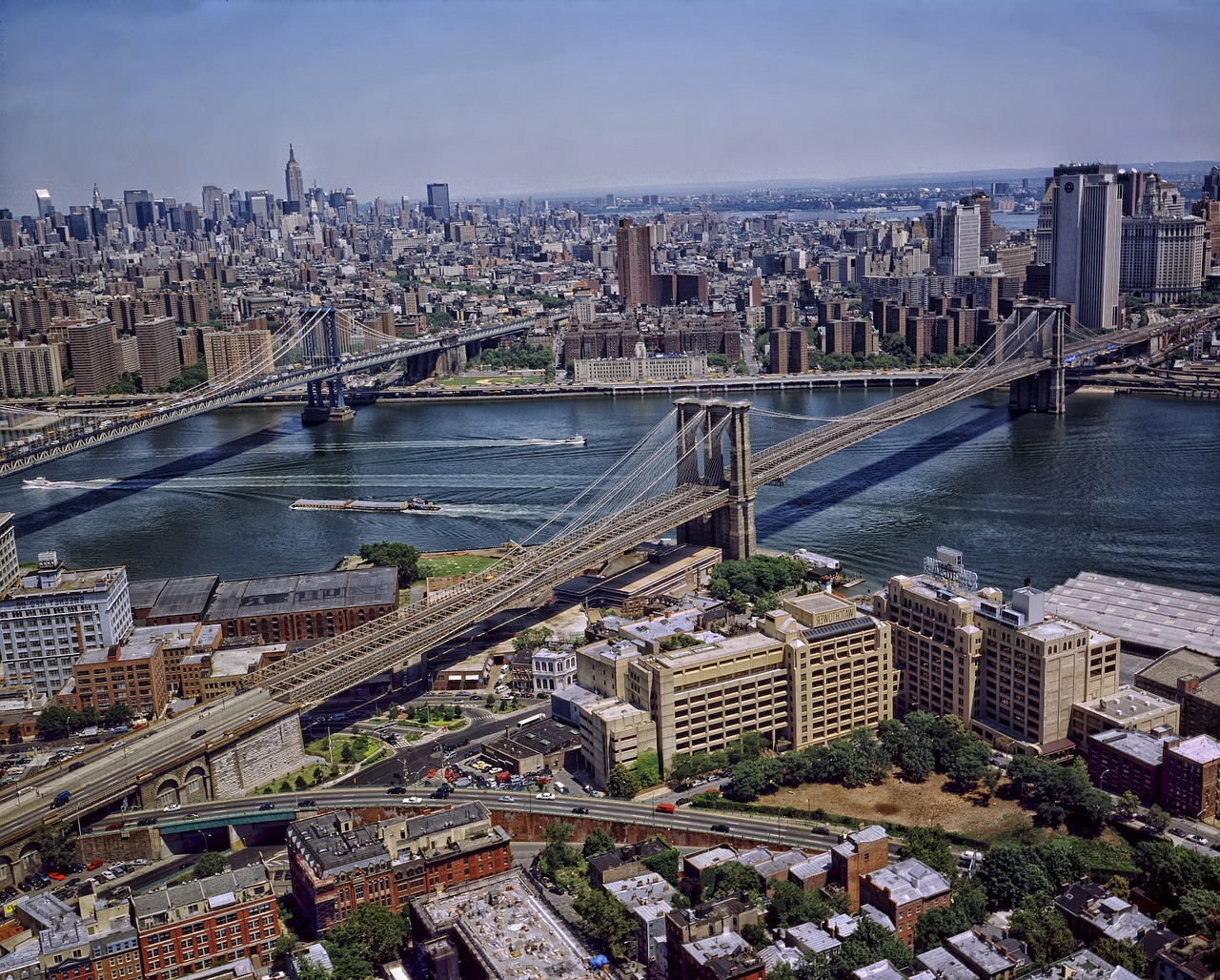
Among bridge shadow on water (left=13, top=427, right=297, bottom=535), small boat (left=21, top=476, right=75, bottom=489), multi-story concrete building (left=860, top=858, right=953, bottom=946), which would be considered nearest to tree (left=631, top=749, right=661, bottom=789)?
multi-story concrete building (left=860, top=858, right=953, bottom=946)

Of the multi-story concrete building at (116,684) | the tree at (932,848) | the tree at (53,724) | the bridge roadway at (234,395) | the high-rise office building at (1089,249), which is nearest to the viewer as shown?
the tree at (932,848)

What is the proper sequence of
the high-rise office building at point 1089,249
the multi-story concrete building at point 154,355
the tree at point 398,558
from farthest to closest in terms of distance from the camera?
the high-rise office building at point 1089,249, the multi-story concrete building at point 154,355, the tree at point 398,558

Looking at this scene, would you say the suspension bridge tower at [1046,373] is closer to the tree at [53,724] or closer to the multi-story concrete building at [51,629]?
the multi-story concrete building at [51,629]

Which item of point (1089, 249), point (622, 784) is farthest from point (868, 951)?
point (1089, 249)

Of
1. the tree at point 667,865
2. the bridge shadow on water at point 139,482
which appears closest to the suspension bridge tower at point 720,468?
the tree at point 667,865

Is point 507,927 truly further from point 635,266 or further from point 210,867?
point 635,266

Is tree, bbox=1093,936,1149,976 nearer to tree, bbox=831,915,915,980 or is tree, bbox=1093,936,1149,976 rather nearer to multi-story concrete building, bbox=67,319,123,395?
tree, bbox=831,915,915,980

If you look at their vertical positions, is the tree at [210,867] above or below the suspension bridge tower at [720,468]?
below
